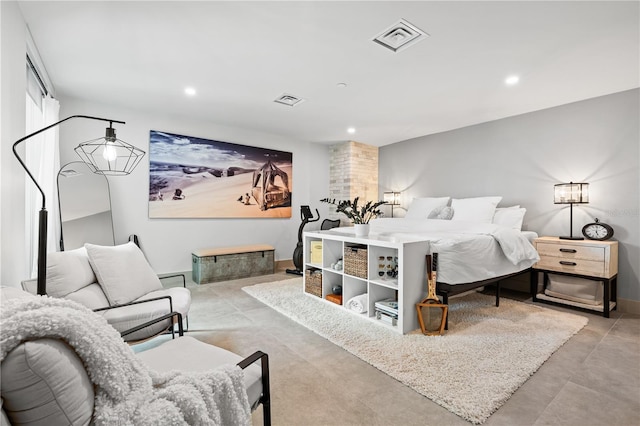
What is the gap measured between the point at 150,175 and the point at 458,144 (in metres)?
4.87

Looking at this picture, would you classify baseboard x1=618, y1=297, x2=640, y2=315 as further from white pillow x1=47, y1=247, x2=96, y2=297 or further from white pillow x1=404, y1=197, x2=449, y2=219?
white pillow x1=47, y1=247, x2=96, y2=297

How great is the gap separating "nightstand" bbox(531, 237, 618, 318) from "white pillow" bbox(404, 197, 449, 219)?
1.45 m

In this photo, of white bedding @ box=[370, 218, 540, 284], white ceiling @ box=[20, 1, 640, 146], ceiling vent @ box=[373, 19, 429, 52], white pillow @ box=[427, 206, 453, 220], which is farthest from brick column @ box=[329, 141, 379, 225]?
ceiling vent @ box=[373, 19, 429, 52]

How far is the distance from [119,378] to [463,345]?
2.41 metres

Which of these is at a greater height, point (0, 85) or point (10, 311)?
point (0, 85)

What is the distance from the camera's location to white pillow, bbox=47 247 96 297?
1.93 meters

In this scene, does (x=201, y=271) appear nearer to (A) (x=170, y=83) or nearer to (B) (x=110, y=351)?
(A) (x=170, y=83)

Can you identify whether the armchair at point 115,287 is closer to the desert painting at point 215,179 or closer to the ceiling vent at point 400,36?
the desert painting at point 215,179

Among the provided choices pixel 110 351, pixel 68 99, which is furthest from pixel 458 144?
pixel 68 99

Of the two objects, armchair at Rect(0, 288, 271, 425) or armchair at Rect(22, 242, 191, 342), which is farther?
armchair at Rect(22, 242, 191, 342)

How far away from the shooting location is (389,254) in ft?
9.93

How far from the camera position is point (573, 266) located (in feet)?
11.0

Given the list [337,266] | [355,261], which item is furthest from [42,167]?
[355,261]

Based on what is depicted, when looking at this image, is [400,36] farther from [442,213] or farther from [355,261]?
[442,213]
